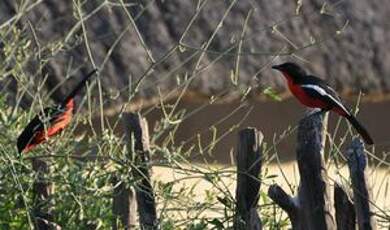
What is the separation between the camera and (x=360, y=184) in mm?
3531

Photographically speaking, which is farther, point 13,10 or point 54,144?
point 13,10

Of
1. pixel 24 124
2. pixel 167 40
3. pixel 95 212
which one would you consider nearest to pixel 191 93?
pixel 167 40

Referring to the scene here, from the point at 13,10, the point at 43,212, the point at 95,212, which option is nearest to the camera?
the point at 43,212

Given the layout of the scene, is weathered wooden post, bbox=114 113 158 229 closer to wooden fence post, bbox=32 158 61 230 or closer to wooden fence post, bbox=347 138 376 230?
wooden fence post, bbox=32 158 61 230

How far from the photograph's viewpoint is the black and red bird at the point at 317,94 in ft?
14.6

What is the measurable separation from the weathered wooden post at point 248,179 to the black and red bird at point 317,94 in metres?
0.71

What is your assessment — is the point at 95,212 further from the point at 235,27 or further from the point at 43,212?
the point at 235,27

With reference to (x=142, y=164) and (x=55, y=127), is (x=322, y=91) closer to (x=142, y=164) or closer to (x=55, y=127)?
(x=142, y=164)

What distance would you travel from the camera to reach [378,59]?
7.86 metres

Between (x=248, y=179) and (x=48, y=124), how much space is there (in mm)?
1000

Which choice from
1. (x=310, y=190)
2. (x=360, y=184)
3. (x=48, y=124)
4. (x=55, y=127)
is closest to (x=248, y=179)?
(x=310, y=190)

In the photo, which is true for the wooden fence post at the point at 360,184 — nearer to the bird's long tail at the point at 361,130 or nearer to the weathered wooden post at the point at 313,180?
the weathered wooden post at the point at 313,180

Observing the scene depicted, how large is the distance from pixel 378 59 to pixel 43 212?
12.9 feet

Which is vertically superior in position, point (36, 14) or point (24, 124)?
point (36, 14)
